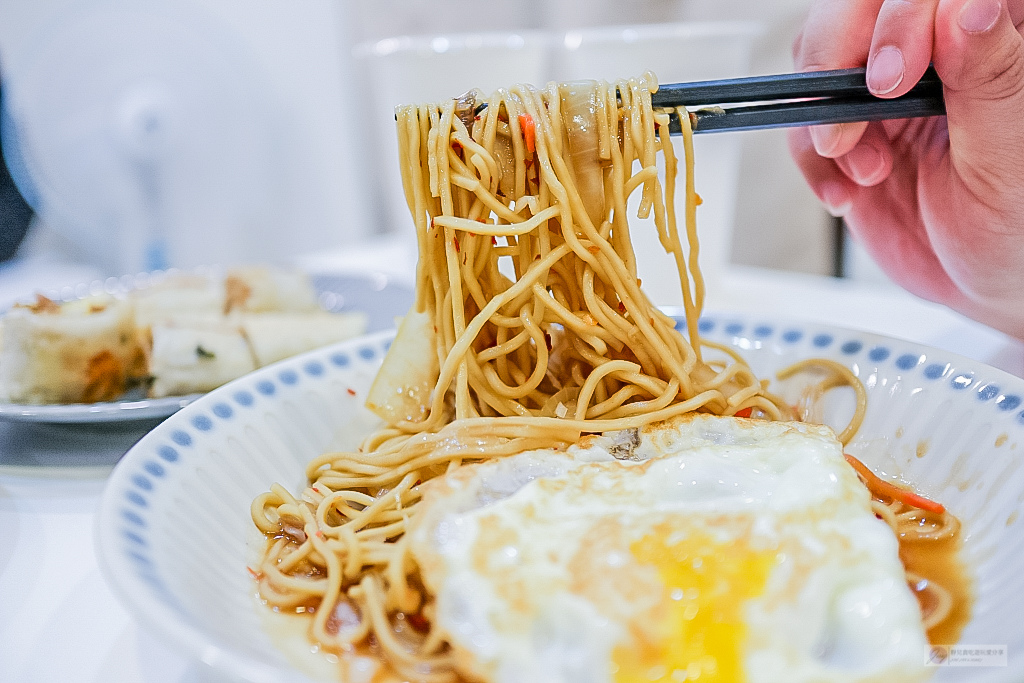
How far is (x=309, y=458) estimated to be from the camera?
1462mm

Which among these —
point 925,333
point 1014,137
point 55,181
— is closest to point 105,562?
A: point 1014,137

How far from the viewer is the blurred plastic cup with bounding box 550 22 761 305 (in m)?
2.26

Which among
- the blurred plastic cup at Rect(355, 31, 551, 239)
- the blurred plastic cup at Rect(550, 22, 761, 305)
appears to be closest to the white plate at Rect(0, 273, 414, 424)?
the blurred plastic cup at Rect(355, 31, 551, 239)

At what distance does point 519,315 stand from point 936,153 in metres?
1.08

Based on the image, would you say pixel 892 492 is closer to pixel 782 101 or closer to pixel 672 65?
pixel 782 101

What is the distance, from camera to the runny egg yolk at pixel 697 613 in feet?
2.70

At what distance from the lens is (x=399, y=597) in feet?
3.23

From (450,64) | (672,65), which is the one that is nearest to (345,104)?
(450,64)

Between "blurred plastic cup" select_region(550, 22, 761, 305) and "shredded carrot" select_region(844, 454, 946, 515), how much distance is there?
3.55 ft

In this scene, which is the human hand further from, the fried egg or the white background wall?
the white background wall

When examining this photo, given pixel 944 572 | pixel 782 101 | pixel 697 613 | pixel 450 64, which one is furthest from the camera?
pixel 450 64

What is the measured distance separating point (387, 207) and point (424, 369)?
12.4ft

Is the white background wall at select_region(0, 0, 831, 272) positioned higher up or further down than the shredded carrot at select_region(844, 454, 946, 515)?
higher up

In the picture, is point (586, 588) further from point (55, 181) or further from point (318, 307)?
point (55, 181)
